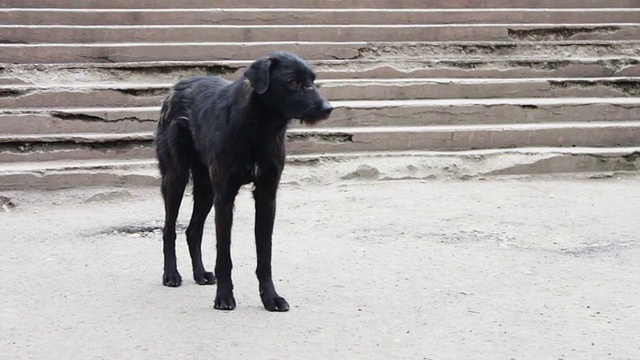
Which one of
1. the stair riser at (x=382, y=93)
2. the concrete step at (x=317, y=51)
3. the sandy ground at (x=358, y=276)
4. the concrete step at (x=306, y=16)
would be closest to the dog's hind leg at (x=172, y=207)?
the sandy ground at (x=358, y=276)

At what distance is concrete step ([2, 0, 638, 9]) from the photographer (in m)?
11.8

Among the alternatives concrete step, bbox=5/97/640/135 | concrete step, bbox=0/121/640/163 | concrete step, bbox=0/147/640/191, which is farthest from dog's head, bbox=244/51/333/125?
concrete step, bbox=5/97/640/135

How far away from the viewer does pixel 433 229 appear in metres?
7.84

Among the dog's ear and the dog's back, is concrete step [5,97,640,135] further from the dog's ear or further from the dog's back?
the dog's ear

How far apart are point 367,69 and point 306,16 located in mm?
1317

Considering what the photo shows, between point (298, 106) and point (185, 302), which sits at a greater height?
point (298, 106)

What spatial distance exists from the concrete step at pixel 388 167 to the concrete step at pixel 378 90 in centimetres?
93

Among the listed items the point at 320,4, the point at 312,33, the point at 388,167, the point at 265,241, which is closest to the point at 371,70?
the point at 312,33

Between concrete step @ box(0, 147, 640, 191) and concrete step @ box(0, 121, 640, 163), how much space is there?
138 millimetres

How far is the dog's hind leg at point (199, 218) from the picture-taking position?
6.39 meters

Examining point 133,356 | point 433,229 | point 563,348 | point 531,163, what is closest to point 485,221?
point 433,229

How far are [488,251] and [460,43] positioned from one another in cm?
494

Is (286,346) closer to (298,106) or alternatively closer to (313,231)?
(298,106)

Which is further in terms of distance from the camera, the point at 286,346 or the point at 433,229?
the point at 433,229
